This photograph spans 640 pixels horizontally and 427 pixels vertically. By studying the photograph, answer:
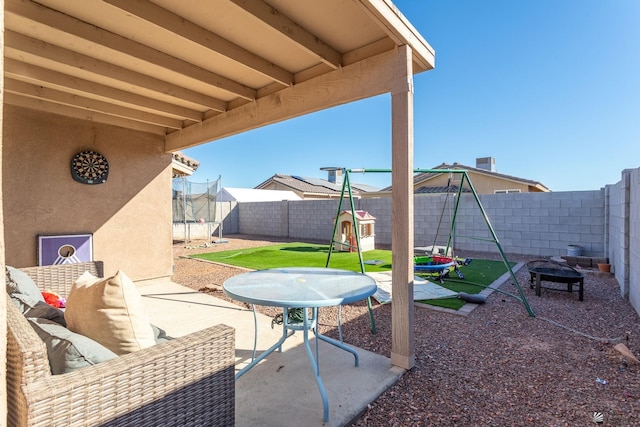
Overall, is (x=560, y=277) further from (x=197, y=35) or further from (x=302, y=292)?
(x=197, y=35)

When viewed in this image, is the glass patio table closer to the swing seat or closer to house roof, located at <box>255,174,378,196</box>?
the swing seat

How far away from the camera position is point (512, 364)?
103 inches

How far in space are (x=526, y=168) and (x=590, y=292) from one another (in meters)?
15.9

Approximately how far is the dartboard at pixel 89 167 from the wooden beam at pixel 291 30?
374 cm

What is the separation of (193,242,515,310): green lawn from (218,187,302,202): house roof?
9.66 m

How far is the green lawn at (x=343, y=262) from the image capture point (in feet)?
16.9

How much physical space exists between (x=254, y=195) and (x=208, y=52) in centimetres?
1783

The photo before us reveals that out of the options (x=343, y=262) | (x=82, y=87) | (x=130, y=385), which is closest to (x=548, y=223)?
(x=343, y=262)

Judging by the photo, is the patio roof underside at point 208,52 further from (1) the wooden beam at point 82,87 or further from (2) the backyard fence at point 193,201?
(2) the backyard fence at point 193,201

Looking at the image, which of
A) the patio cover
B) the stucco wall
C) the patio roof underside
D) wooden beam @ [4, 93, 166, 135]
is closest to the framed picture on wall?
the stucco wall

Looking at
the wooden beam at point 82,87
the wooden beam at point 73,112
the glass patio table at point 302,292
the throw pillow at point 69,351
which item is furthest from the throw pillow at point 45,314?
the wooden beam at point 73,112

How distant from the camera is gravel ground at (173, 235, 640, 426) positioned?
199cm

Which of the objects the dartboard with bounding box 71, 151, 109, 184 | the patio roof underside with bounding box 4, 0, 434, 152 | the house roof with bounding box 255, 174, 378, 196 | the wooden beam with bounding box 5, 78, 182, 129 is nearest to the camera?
the patio roof underside with bounding box 4, 0, 434, 152

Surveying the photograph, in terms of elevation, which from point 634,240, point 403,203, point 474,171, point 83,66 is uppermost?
point 474,171
